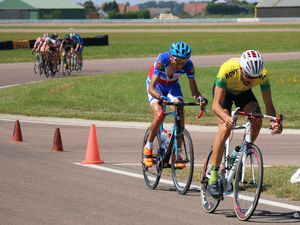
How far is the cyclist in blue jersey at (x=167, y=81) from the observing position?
11.1 m

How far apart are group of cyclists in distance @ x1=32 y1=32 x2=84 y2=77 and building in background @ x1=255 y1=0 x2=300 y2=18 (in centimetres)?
12318

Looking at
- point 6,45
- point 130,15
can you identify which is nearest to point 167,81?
point 6,45

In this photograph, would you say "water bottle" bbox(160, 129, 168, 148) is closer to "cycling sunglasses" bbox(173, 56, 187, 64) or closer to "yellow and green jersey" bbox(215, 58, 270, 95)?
"cycling sunglasses" bbox(173, 56, 187, 64)

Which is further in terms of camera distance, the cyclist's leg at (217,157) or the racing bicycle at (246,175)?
the cyclist's leg at (217,157)

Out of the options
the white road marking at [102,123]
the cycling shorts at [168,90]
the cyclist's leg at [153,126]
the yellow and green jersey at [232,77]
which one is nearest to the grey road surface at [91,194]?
the cyclist's leg at [153,126]

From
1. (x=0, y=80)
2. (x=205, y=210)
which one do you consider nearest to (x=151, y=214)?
(x=205, y=210)

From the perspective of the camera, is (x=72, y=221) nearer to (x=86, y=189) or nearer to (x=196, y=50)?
(x=86, y=189)

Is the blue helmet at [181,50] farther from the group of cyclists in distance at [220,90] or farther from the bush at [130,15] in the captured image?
the bush at [130,15]

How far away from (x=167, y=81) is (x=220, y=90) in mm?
2114

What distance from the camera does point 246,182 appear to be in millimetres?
9312

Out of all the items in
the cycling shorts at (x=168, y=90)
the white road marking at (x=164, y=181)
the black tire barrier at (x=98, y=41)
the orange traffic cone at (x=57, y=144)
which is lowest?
the black tire barrier at (x=98, y=41)

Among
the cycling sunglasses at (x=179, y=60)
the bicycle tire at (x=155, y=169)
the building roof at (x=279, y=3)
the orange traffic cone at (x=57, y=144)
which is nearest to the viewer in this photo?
the cycling sunglasses at (x=179, y=60)

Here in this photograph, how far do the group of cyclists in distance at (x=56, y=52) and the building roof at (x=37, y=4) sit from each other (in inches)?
5154

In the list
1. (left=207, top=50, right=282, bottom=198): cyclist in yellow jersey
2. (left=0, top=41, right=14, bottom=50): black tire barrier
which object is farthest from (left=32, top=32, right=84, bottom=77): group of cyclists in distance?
(left=207, top=50, right=282, bottom=198): cyclist in yellow jersey
